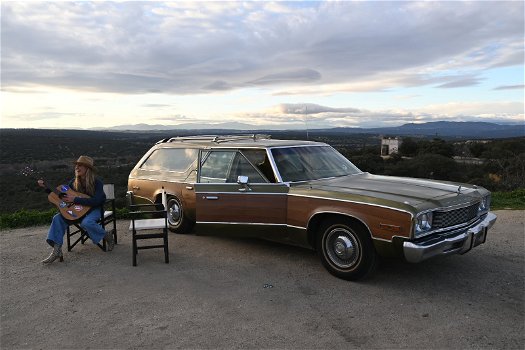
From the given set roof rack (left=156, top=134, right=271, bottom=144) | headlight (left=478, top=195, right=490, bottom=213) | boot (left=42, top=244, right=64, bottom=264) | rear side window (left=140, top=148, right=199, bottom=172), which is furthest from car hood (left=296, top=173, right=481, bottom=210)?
boot (left=42, top=244, right=64, bottom=264)

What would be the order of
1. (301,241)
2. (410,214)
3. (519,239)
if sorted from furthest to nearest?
1. (519,239)
2. (301,241)
3. (410,214)

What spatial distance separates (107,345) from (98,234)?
2.73 metres

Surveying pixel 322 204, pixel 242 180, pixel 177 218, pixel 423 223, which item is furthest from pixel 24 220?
pixel 423 223

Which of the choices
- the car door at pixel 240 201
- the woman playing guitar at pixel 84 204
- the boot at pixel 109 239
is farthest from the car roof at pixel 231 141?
the boot at pixel 109 239

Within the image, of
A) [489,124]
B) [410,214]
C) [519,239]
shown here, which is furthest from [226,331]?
[489,124]

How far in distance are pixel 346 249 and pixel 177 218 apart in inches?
136

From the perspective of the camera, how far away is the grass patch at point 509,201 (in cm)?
988

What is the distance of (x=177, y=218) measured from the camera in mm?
7422

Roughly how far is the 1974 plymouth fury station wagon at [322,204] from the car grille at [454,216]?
1 cm

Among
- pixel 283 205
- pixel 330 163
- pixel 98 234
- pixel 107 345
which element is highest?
pixel 330 163

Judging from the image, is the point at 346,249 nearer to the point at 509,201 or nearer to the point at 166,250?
the point at 166,250

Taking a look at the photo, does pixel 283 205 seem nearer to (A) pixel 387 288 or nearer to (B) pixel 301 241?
(B) pixel 301 241

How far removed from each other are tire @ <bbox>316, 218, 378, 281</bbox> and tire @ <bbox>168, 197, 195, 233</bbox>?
9.16 ft

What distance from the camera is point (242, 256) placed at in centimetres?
616
